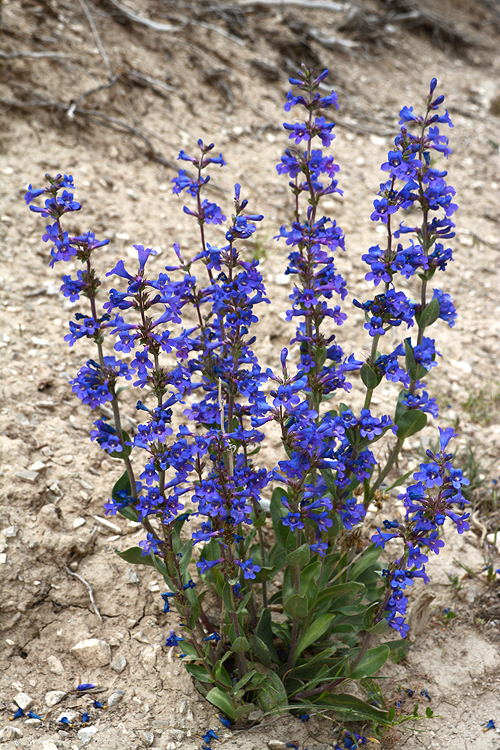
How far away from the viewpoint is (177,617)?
3609 mm

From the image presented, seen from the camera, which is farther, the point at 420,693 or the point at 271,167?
the point at 271,167

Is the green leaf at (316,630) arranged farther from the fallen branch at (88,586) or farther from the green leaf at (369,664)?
the fallen branch at (88,586)

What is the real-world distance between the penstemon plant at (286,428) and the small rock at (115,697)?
0.38 meters

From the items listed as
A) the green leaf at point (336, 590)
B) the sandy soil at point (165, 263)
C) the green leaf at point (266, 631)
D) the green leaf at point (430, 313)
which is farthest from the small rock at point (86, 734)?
the green leaf at point (430, 313)

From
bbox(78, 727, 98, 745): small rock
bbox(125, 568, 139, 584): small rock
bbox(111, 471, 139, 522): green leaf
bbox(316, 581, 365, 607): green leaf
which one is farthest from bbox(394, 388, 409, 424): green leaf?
bbox(78, 727, 98, 745): small rock

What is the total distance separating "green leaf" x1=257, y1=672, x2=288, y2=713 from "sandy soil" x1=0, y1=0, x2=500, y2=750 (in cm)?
15

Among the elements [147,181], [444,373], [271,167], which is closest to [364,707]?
[444,373]

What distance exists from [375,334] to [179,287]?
3.10 feet

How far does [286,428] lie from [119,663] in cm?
179

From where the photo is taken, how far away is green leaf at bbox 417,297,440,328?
3.01 metres

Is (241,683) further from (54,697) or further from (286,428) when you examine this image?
(286,428)

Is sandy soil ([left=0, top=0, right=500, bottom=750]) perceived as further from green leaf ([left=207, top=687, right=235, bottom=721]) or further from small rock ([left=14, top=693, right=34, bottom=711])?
green leaf ([left=207, top=687, right=235, bottom=721])

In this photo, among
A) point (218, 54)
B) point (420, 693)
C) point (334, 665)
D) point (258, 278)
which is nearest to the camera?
point (258, 278)

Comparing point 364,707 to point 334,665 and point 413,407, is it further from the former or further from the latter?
point 413,407
